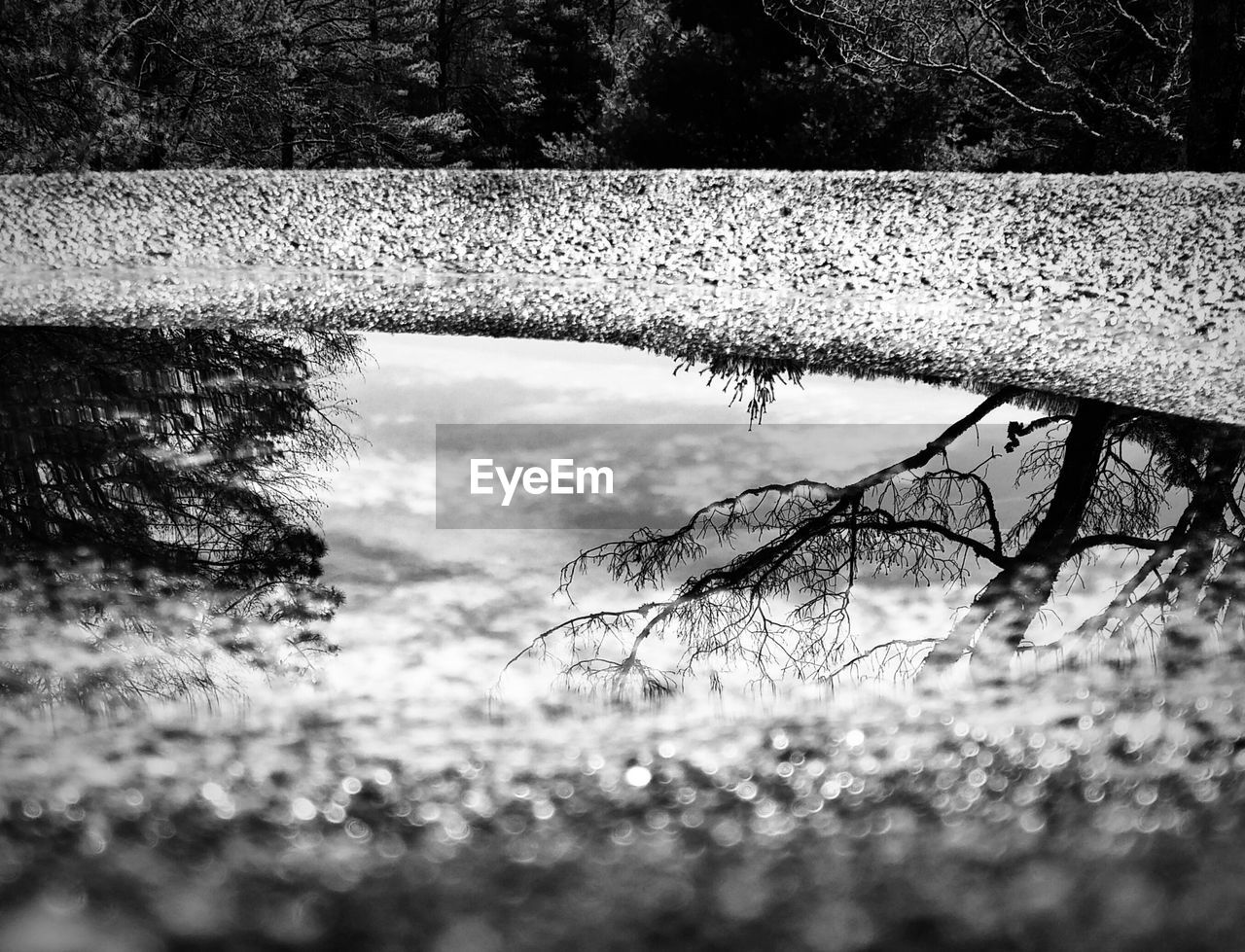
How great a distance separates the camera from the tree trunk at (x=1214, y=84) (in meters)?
10.1

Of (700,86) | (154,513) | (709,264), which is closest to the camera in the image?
(154,513)

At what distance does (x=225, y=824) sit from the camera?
1.96 m

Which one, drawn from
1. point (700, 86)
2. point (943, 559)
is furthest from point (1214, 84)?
point (943, 559)

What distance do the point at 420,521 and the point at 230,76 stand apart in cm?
1519

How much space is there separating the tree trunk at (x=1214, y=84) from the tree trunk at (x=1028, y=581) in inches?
293

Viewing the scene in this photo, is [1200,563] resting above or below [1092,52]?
below

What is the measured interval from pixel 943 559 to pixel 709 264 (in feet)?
23.4

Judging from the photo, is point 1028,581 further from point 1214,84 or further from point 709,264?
point 1214,84

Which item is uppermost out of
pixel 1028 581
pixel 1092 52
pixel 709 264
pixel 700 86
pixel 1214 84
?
pixel 1092 52

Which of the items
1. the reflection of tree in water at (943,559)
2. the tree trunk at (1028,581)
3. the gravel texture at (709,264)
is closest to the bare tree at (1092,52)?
the gravel texture at (709,264)

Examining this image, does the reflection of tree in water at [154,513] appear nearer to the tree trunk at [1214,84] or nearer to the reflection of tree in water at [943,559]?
the reflection of tree in water at [943,559]

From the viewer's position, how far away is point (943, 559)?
3.48m

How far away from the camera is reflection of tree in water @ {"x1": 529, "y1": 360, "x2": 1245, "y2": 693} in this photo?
2.83 m

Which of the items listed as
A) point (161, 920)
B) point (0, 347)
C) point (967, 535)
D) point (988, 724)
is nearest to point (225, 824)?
point (161, 920)
